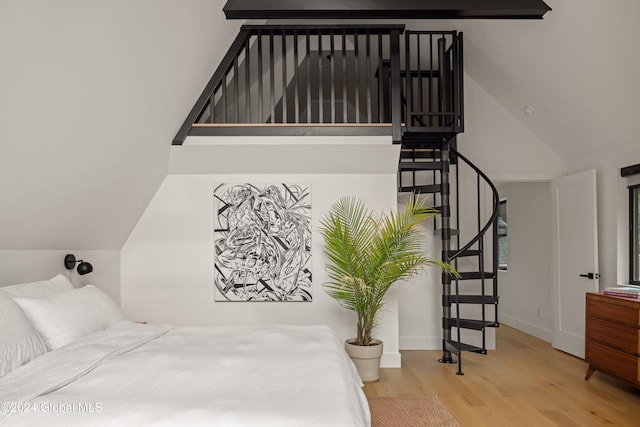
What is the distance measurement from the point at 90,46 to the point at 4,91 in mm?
523

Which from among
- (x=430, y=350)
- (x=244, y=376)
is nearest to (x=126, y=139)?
(x=244, y=376)

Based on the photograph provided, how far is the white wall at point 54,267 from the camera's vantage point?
3.30m

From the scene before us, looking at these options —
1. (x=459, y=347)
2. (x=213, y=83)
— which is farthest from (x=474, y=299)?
(x=213, y=83)

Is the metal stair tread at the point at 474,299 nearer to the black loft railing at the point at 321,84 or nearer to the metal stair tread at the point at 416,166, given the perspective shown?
the metal stair tread at the point at 416,166

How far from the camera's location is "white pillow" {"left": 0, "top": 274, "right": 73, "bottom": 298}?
9.38 feet

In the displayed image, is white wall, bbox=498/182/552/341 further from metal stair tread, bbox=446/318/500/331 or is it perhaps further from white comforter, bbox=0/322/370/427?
white comforter, bbox=0/322/370/427

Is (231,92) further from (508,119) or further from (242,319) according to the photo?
(508,119)

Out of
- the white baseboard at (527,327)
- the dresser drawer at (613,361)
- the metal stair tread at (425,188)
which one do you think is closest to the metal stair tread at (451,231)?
Result: the metal stair tread at (425,188)

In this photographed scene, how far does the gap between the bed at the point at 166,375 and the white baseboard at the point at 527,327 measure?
3.77m

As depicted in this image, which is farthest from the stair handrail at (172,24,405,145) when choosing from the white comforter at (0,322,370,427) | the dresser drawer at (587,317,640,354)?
the dresser drawer at (587,317,640,354)

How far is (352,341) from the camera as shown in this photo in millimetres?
4316

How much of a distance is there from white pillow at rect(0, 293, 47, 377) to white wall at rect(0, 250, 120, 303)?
82cm

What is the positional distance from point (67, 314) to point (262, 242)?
2.07 metres

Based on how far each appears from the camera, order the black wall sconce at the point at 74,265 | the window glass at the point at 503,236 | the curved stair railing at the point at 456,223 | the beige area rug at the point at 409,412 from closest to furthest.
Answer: the beige area rug at the point at 409,412
the black wall sconce at the point at 74,265
the curved stair railing at the point at 456,223
the window glass at the point at 503,236
